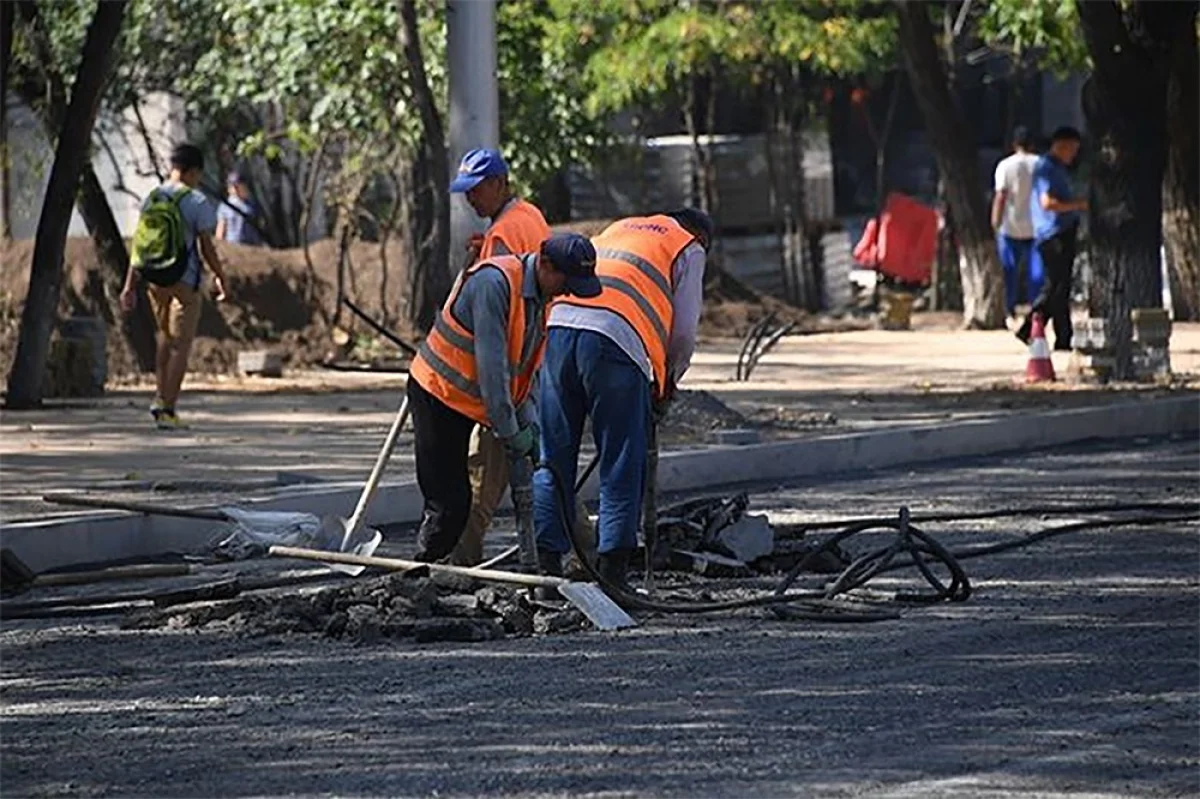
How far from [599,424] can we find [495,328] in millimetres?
545

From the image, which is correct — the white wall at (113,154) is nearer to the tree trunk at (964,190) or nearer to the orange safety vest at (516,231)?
the tree trunk at (964,190)

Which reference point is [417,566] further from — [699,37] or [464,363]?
[699,37]

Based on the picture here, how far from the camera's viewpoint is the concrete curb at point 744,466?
12664 millimetres

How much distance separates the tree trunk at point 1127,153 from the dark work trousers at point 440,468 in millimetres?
10551

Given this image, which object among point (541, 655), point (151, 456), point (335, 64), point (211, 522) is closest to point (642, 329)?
point (541, 655)

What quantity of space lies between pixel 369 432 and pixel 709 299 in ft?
42.0

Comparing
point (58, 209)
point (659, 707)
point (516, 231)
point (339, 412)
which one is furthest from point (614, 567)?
point (58, 209)

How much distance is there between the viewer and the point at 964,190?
28.1 meters

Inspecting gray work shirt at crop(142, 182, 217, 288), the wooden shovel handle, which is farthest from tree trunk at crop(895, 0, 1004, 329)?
the wooden shovel handle

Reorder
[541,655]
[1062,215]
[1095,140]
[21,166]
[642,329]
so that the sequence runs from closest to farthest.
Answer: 1. [541,655]
2. [642,329]
3. [1095,140]
4. [1062,215]
5. [21,166]

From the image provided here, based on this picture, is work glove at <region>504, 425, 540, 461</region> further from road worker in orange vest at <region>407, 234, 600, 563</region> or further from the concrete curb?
the concrete curb

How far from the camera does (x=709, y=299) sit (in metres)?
30.1

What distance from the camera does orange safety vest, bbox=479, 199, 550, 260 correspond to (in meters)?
11.5

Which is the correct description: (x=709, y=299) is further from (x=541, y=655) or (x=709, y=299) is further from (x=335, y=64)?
(x=541, y=655)
